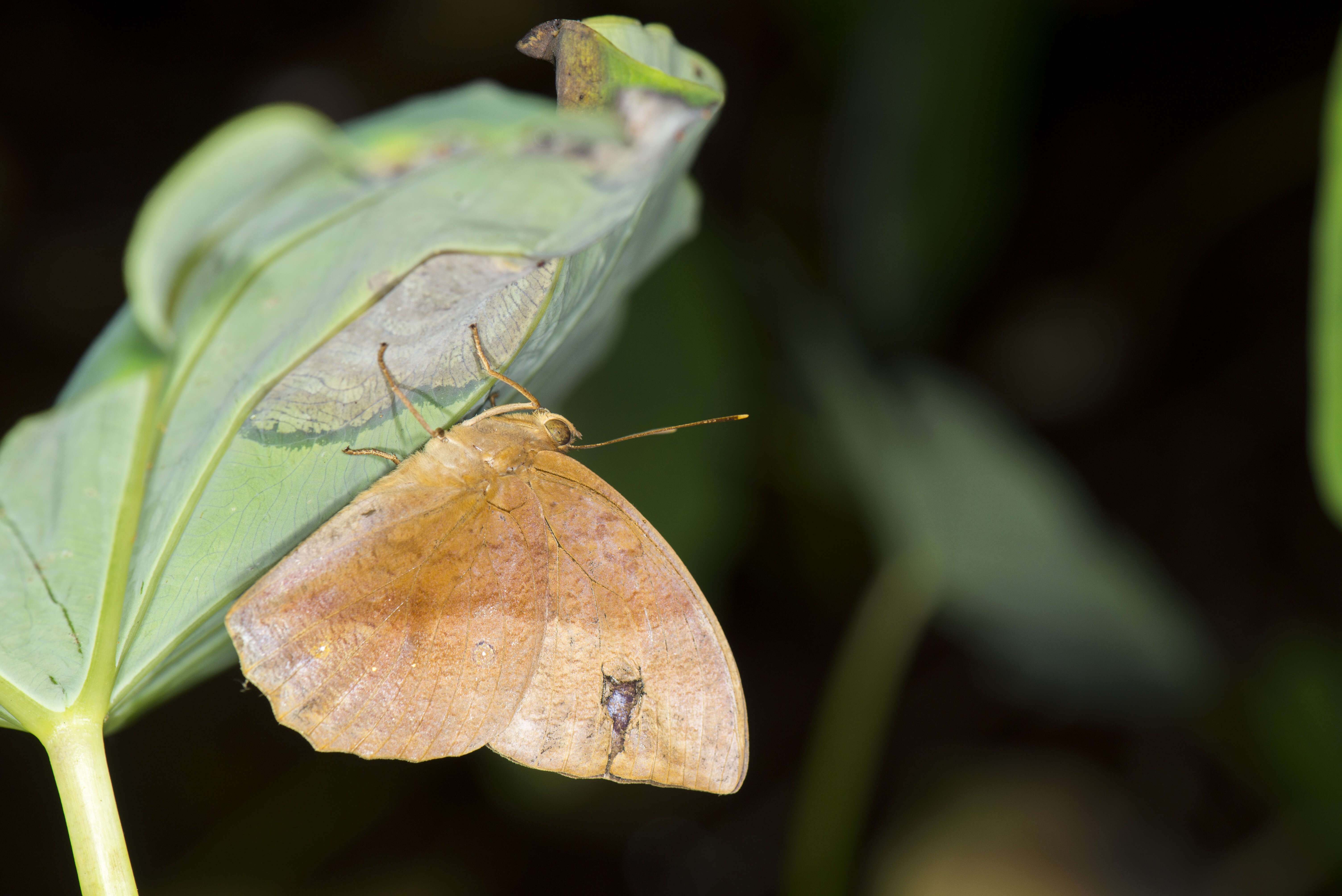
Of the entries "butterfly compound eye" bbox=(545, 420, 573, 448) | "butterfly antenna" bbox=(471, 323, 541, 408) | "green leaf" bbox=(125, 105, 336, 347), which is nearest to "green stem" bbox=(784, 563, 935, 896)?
"butterfly compound eye" bbox=(545, 420, 573, 448)

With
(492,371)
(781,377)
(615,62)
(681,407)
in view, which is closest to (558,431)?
(492,371)

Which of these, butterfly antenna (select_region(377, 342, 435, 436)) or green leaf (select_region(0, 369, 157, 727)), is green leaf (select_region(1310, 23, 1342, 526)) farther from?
green leaf (select_region(0, 369, 157, 727))

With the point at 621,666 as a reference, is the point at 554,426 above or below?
above

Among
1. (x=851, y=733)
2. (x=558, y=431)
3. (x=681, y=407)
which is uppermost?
(x=558, y=431)

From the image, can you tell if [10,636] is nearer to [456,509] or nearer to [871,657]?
[456,509]

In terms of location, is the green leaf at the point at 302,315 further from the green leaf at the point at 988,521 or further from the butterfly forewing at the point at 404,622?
the green leaf at the point at 988,521

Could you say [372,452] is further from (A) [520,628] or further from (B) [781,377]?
(B) [781,377]

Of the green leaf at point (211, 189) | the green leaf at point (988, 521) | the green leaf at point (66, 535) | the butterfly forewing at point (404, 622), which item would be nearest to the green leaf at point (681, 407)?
the green leaf at point (988, 521)
